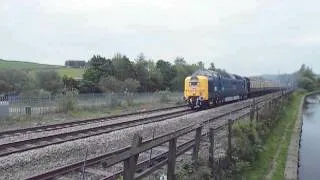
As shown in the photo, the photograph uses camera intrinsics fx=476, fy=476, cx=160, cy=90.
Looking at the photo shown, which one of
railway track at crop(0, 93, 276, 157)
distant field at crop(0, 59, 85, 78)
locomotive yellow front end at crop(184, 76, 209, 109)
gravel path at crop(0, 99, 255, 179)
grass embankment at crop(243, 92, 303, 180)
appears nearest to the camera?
gravel path at crop(0, 99, 255, 179)

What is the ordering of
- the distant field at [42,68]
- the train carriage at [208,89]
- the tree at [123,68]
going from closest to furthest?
the train carriage at [208,89], the tree at [123,68], the distant field at [42,68]

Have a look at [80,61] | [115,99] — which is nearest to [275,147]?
[115,99]

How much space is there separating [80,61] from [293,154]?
111330 mm

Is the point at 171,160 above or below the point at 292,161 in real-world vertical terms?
above

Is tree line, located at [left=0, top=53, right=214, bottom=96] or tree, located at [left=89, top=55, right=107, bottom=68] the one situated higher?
tree, located at [left=89, top=55, right=107, bottom=68]

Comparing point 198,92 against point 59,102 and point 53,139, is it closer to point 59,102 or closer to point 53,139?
point 59,102

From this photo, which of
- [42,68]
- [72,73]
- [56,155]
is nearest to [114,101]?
[56,155]

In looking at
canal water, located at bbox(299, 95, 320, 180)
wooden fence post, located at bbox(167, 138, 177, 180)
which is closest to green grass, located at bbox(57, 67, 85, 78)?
canal water, located at bbox(299, 95, 320, 180)

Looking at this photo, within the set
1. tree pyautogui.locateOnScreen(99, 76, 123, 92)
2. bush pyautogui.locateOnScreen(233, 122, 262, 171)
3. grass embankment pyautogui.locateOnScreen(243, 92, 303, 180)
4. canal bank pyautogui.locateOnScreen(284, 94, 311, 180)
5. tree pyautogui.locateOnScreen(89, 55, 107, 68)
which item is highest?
tree pyautogui.locateOnScreen(89, 55, 107, 68)

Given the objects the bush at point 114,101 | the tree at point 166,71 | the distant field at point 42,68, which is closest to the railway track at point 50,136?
the bush at point 114,101

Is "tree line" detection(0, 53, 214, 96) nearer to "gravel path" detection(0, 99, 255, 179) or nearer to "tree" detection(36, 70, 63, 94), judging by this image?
"tree" detection(36, 70, 63, 94)

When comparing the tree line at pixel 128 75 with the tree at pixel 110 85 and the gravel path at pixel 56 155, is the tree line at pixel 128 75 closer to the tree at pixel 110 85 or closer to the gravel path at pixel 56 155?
the tree at pixel 110 85

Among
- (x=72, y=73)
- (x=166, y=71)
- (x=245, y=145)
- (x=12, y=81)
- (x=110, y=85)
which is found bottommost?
(x=245, y=145)

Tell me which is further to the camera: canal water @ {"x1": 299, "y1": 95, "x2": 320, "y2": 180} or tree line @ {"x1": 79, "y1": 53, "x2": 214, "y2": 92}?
tree line @ {"x1": 79, "y1": 53, "x2": 214, "y2": 92}
